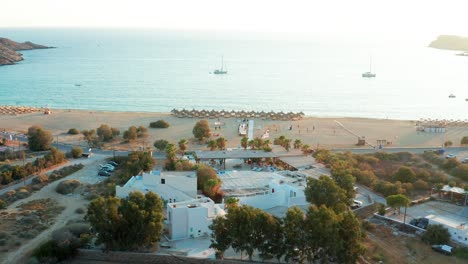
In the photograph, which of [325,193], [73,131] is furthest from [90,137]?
[325,193]

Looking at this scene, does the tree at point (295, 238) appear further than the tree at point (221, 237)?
No

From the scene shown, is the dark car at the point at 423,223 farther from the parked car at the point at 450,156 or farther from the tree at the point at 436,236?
the parked car at the point at 450,156

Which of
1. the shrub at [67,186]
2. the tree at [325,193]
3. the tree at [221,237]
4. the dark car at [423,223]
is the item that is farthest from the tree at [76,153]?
the dark car at [423,223]

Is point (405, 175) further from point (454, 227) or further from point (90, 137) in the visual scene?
point (90, 137)

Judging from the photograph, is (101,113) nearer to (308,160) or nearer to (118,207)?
(308,160)

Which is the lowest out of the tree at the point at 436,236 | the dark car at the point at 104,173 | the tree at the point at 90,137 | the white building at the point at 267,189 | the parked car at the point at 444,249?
the parked car at the point at 444,249

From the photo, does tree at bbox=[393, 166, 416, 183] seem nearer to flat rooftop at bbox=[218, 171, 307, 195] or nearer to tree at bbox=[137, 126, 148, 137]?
flat rooftop at bbox=[218, 171, 307, 195]
